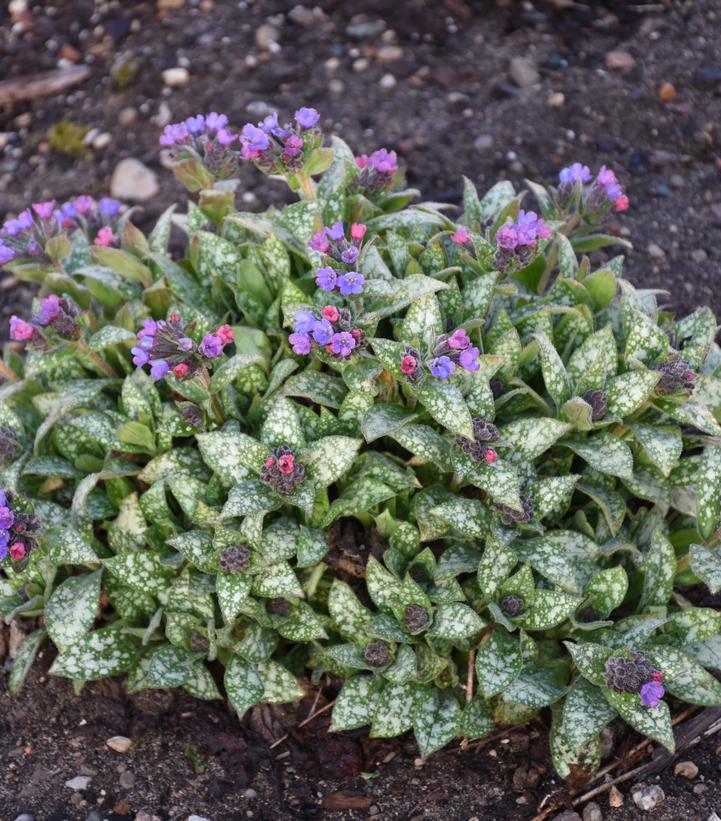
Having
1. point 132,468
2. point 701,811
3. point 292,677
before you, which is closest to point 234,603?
point 292,677

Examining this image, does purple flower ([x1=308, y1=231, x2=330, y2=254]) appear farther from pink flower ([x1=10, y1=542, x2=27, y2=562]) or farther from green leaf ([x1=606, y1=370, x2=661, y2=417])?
pink flower ([x1=10, y1=542, x2=27, y2=562])

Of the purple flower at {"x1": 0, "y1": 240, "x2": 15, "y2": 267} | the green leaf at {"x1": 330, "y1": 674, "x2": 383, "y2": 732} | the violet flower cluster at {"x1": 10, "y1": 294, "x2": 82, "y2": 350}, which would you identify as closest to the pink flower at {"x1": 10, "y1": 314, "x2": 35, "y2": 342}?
the violet flower cluster at {"x1": 10, "y1": 294, "x2": 82, "y2": 350}

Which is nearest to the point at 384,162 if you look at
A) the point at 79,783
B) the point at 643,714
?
the point at 643,714

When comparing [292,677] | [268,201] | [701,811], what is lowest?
[701,811]

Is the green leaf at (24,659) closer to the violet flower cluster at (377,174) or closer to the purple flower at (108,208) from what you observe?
the purple flower at (108,208)

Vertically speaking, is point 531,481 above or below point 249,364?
below

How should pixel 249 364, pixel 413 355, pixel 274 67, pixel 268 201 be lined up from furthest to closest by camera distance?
1. pixel 274 67
2. pixel 268 201
3. pixel 249 364
4. pixel 413 355

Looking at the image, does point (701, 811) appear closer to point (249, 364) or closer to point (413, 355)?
point (413, 355)
